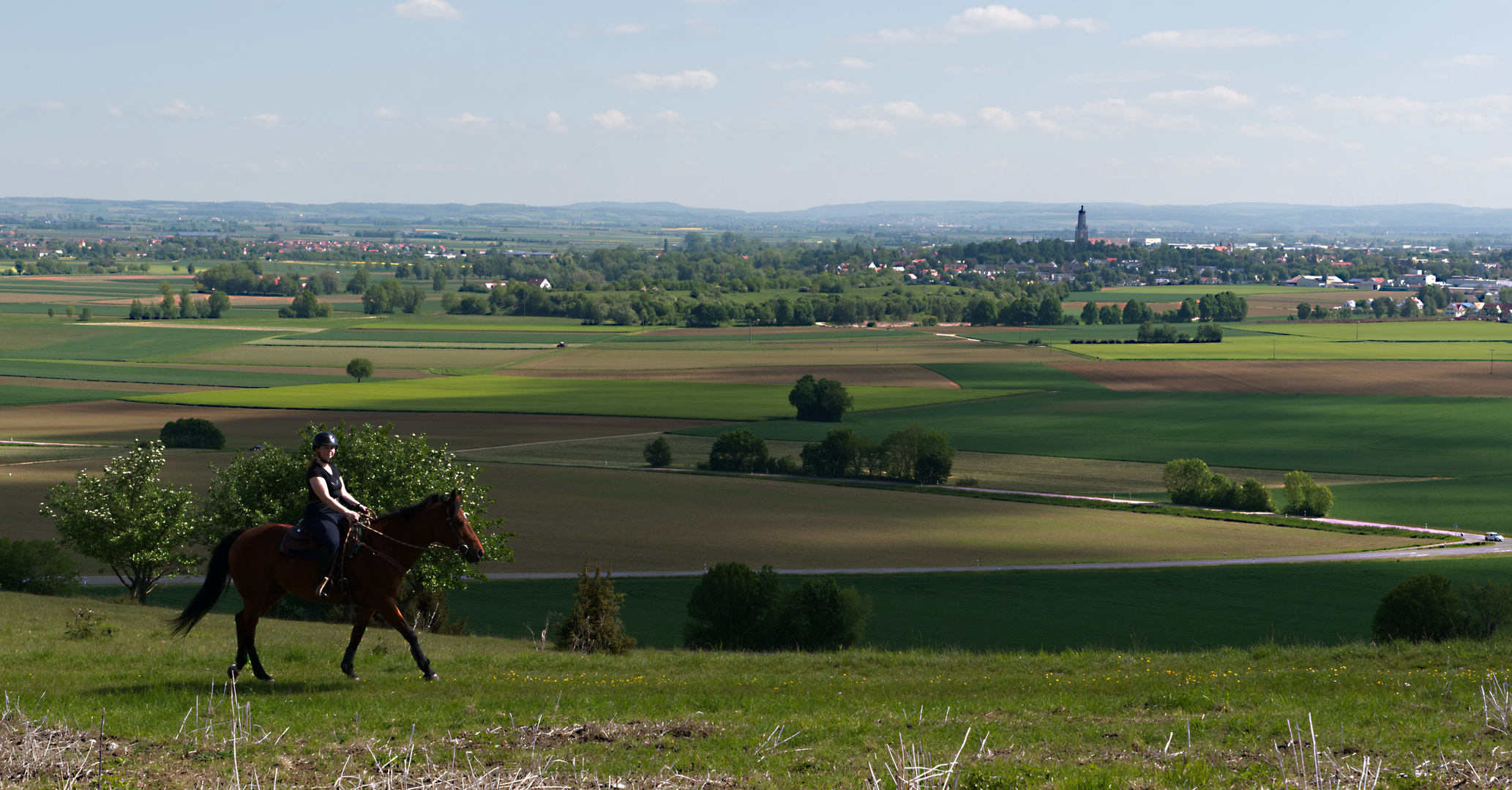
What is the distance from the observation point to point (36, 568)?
37.7m

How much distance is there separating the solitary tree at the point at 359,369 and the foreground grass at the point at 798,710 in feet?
321

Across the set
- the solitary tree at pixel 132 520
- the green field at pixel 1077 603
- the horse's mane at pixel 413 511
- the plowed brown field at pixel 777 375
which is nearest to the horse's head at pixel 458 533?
the horse's mane at pixel 413 511

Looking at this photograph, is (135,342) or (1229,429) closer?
(1229,429)

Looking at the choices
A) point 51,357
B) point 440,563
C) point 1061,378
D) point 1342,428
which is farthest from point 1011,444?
point 51,357

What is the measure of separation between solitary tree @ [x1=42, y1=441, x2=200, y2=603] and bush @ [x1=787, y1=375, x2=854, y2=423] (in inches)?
2351

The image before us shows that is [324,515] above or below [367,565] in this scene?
above

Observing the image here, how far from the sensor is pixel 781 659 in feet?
60.5

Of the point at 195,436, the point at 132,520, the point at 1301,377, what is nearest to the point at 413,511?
the point at 132,520

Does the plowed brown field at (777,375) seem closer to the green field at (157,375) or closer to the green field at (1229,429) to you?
the green field at (1229,429)

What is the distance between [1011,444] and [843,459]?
48.0ft

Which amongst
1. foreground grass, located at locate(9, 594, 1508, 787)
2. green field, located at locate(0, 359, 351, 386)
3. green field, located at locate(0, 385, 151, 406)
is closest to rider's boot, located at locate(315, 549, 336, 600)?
foreground grass, located at locate(9, 594, 1508, 787)

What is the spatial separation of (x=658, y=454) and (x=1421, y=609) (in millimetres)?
49638

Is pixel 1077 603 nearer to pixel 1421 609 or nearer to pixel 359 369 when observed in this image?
pixel 1421 609

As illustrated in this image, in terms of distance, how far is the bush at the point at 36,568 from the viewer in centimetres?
3662
